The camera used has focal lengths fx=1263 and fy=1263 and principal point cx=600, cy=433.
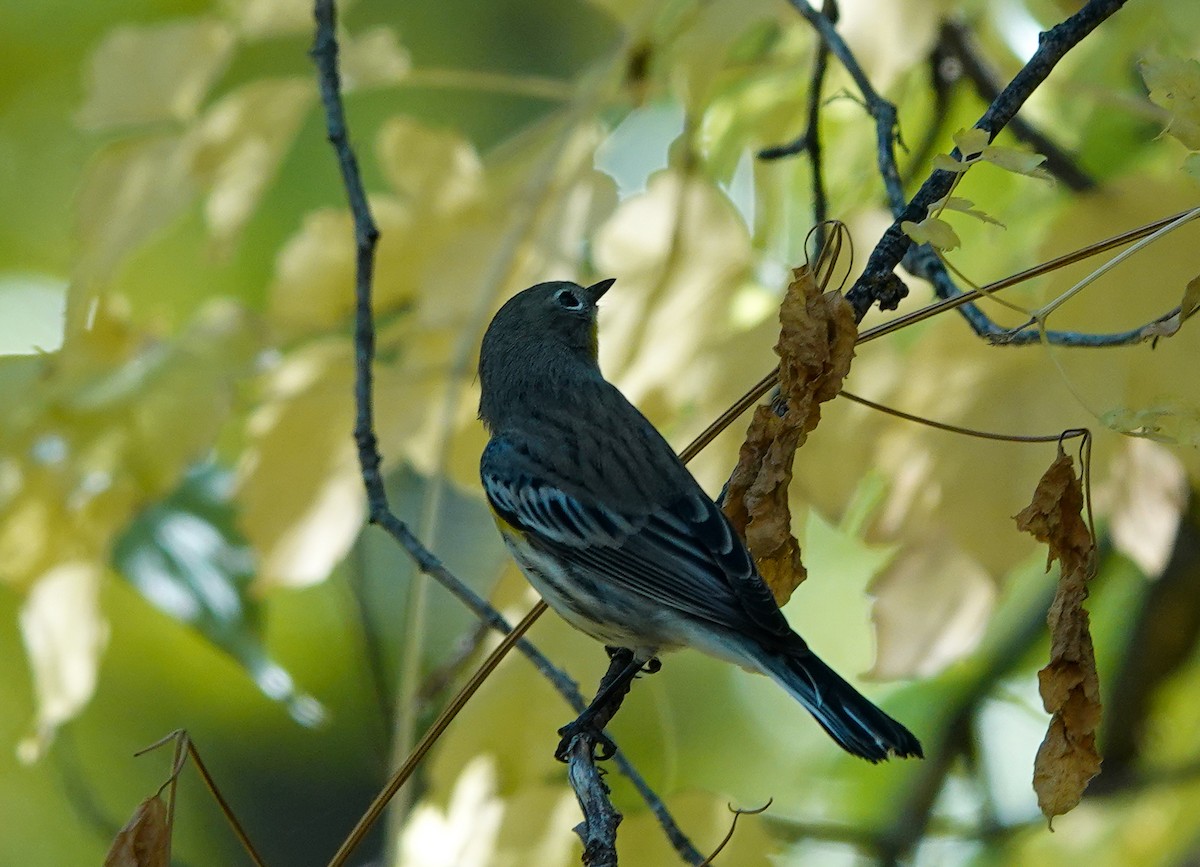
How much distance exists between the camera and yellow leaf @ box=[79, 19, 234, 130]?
2113 millimetres

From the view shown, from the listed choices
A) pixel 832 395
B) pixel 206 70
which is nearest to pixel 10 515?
pixel 206 70

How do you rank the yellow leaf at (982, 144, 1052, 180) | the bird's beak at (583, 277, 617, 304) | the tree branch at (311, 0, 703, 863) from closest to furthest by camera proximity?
the yellow leaf at (982, 144, 1052, 180) < the tree branch at (311, 0, 703, 863) < the bird's beak at (583, 277, 617, 304)

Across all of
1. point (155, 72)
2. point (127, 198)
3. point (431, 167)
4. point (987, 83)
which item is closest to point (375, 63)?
point (431, 167)

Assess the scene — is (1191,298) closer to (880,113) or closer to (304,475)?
(880,113)

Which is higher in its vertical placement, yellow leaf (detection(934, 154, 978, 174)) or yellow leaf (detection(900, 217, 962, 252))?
yellow leaf (detection(934, 154, 978, 174))

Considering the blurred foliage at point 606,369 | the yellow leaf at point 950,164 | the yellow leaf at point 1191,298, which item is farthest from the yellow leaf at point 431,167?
the yellow leaf at point 1191,298

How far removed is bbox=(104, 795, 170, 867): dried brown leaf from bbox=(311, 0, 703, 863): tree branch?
484 millimetres

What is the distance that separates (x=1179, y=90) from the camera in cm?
113

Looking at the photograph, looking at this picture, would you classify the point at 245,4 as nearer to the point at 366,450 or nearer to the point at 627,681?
the point at 366,450

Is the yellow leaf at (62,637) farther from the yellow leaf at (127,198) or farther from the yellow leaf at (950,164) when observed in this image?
the yellow leaf at (950,164)

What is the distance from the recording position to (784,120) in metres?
2.20

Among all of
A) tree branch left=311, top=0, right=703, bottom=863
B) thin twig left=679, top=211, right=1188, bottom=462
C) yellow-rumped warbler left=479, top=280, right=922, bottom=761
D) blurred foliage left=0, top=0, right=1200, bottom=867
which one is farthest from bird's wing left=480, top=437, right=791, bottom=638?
thin twig left=679, top=211, right=1188, bottom=462

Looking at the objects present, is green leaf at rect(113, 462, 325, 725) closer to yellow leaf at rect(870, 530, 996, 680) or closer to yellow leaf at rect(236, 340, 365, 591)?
yellow leaf at rect(236, 340, 365, 591)

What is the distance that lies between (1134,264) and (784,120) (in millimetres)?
691
